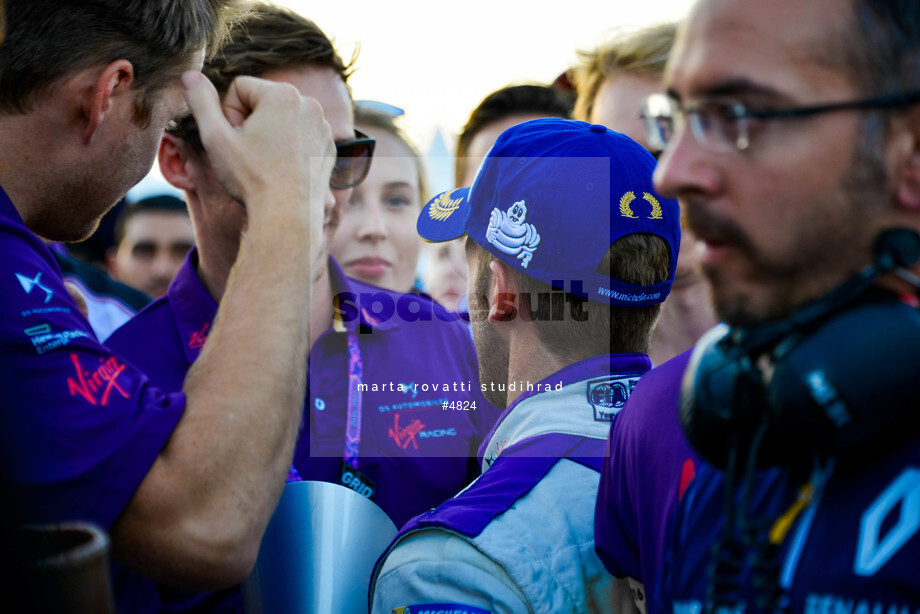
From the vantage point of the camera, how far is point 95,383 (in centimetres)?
168

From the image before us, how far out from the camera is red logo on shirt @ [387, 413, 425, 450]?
2.58m

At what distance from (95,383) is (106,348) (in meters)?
0.11

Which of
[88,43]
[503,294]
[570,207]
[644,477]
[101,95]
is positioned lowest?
[644,477]

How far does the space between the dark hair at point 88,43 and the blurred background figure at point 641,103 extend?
2.04 m

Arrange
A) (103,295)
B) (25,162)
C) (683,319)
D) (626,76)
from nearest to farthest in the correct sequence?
(25,162) < (683,319) < (626,76) < (103,295)

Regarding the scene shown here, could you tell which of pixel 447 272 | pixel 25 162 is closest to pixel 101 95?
pixel 25 162

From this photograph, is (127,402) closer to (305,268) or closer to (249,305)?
(249,305)

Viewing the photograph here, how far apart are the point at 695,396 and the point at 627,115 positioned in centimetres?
278

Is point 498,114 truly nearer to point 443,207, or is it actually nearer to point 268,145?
point 443,207

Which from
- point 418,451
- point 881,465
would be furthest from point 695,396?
point 418,451

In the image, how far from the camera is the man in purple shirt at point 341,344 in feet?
8.27

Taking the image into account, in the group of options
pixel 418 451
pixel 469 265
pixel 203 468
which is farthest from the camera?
pixel 418 451

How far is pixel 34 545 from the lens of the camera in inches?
30.5

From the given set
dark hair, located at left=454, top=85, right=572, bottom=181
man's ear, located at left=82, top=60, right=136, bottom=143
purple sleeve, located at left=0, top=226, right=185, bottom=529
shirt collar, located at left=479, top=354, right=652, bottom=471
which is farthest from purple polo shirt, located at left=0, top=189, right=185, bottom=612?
dark hair, located at left=454, top=85, right=572, bottom=181
